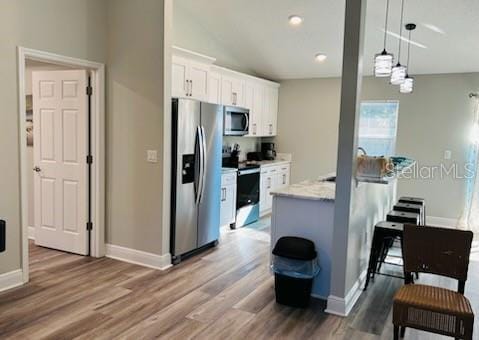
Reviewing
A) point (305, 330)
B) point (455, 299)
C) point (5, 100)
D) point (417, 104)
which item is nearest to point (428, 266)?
point (455, 299)

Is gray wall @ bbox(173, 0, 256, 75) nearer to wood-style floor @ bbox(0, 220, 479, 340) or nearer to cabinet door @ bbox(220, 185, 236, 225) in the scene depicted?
cabinet door @ bbox(220, 185, 236, 225)

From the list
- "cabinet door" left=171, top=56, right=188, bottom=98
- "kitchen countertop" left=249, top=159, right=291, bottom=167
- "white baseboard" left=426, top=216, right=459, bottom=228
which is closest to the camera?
"cabinet door" left=171, top=56, right=188, bottom=98

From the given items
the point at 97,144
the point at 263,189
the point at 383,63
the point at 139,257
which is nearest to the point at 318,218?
the point at 383,63

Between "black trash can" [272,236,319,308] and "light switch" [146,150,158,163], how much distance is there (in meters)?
1.55

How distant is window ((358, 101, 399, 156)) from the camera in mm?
6672

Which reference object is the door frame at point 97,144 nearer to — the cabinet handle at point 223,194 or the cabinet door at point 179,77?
the cabinet door at point 179,77

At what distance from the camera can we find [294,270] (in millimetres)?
3385

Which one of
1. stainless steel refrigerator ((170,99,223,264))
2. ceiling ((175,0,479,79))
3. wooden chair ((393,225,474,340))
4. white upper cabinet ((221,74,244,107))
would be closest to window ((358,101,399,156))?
ceiling ((175,0,479,79))

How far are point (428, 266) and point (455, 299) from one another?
0.27 meters

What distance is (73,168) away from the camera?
14.5 ft

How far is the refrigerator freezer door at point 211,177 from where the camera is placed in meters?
4.61

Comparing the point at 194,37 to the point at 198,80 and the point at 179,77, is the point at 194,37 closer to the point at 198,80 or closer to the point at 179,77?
the point at 198,80

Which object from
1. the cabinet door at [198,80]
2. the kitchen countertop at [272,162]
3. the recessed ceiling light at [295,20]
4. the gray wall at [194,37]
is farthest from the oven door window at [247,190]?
the recessed ceiling light at [295,20]

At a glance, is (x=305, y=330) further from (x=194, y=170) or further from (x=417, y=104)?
(x=417, y=104)
